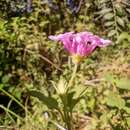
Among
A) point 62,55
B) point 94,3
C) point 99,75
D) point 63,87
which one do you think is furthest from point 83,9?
point 63,87

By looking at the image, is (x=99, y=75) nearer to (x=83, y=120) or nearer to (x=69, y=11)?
(x=83, y=120)

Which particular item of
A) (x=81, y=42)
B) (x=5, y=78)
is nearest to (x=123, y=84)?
(x=81, y=42)

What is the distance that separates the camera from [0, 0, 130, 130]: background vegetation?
9.50 ft

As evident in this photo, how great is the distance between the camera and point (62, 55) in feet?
11.7

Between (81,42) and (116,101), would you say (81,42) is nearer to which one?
(81,42)

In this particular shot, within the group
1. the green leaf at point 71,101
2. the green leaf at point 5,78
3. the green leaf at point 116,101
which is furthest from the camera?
the green leaf at point 5,78

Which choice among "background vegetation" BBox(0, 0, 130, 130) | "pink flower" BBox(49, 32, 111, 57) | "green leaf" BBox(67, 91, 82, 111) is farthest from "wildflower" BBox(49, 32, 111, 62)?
"background vegetation" BBox(0, 0, 130, 130)

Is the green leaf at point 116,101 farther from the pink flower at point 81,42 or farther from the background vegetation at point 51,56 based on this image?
the background vegetation at point 51,56

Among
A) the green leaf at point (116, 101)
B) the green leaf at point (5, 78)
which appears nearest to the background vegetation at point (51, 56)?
the green leaf at point (5, 78)

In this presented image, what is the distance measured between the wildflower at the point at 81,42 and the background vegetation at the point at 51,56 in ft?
4.05

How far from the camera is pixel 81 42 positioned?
128cm

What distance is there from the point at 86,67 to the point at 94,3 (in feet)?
2.78

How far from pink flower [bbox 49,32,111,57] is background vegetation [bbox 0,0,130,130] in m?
1.24

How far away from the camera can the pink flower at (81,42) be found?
1272mm
